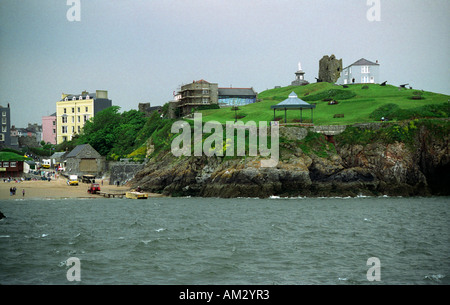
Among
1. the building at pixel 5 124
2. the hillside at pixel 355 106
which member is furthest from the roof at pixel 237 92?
the building at pixel 5 124

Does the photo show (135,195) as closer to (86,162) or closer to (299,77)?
(86,162)

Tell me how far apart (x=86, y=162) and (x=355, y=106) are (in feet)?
180

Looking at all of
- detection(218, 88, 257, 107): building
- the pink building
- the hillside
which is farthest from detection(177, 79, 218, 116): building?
the pink building

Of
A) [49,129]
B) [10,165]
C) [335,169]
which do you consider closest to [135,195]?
[335,169]

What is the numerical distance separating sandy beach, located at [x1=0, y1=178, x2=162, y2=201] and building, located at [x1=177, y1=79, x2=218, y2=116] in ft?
98.7

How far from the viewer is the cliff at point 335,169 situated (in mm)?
70000

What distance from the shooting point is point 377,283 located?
24.6 metres

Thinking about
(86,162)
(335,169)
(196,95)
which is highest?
(196,95)

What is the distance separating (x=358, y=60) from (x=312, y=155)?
65.7 metres

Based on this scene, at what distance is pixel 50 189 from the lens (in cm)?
7756

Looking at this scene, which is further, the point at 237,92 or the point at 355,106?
the point at 237,92

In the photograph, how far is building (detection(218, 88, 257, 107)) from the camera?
120 m
